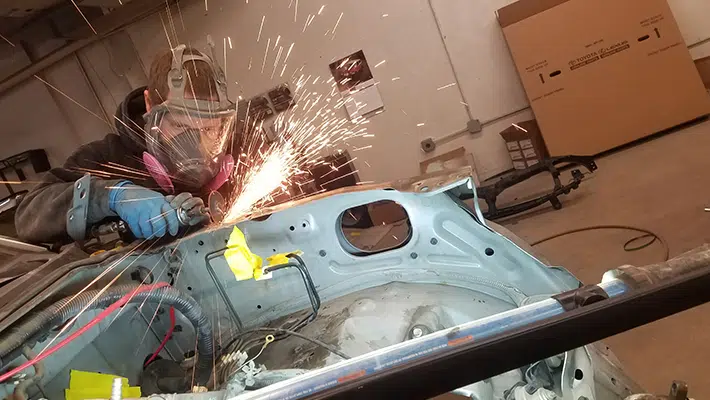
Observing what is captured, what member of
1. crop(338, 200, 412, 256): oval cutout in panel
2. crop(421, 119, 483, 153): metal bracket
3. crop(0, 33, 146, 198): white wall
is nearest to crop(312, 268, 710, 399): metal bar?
crop(338, 200, 412, 256): oval cutout in panel

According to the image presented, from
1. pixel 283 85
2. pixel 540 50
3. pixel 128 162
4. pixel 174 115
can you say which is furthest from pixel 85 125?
pixel 540 50

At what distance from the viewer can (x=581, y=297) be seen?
4.23ft

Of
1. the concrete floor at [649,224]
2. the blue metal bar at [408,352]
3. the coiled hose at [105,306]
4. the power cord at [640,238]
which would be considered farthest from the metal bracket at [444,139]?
the blue metal bar at [408,352]

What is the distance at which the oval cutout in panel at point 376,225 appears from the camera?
5.01 metres

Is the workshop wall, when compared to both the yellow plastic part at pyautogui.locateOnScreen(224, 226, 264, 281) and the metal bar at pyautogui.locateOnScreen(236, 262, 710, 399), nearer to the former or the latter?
the yellow plastic part at pyautogui.locateOnScreen(224, 226, 264, 281)

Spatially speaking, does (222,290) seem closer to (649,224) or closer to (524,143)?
(649,224)

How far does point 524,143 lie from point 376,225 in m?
1.81

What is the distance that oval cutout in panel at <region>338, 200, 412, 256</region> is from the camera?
501 centimetres

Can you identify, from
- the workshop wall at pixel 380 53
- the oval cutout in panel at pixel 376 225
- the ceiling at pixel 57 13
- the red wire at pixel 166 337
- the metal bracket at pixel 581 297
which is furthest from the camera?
the workshop wall at pixel 380 53

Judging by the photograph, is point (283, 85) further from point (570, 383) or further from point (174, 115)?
point (570, 383)

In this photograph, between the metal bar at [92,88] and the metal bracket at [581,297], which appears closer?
the metal bracket at [581,297]

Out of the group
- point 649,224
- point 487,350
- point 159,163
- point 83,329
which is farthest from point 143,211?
point 649,224

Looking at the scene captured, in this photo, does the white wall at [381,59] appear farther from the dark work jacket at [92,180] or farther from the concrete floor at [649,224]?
the dark work jacket at [92,180]

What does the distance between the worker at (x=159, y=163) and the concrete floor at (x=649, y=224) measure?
2.20 m
